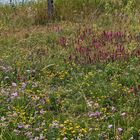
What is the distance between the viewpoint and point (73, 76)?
752 centimetres

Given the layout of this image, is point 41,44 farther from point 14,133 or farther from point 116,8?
point 14,133

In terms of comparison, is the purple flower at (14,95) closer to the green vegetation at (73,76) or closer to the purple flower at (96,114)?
the green vegetation at (73,76)

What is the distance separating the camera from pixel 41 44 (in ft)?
33.5

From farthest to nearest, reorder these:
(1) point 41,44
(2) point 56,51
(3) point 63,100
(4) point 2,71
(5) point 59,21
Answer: (5) point 59,21 → (1) point 41,44 → (2) point 56,51 → (4) point 2,71 → (3) point 63,100

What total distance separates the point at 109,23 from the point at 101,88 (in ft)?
17.3

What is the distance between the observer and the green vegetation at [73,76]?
17.6ft

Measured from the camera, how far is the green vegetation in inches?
211

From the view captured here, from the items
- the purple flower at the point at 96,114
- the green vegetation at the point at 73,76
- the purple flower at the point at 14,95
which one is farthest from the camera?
the purple flower at the point at 14,95

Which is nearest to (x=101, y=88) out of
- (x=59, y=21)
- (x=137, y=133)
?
(x=137, y=133)

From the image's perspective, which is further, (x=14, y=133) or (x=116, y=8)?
(x=116, y=8)

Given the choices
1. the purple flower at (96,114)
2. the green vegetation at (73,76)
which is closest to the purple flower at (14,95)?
the green vegetation at (73,76)

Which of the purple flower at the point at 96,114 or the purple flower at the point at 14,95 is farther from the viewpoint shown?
the purple flower at the point at 14,95

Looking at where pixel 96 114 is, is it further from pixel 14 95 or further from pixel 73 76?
pixel 73 76

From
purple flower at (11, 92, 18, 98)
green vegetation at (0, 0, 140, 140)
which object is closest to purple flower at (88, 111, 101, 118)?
green vegetation at (0, 0, 140, 140)
